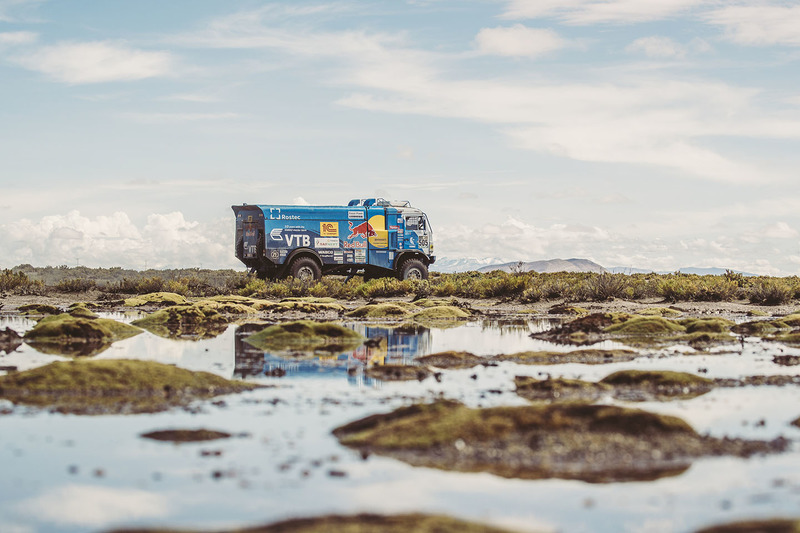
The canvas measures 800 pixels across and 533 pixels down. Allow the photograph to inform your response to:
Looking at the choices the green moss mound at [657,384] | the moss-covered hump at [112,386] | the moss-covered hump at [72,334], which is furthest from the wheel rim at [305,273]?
the green moss mound at [657,384]

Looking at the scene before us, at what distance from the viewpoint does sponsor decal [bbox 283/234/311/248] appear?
36.3 m

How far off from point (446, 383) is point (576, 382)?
1.72m

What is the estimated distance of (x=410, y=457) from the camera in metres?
7.60

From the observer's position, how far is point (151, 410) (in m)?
9.75

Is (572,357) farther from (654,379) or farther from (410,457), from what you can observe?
(410,457)

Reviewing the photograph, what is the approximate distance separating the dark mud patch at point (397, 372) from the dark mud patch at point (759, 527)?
6.91 m

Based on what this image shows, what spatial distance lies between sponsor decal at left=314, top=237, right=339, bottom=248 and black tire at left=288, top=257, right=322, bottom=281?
0.67 meters

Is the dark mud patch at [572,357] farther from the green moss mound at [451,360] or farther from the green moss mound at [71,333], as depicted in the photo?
the green moss mound at [71,333]

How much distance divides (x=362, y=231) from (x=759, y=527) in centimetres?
3180

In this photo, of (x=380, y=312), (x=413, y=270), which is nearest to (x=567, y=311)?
(x=380, y=312)

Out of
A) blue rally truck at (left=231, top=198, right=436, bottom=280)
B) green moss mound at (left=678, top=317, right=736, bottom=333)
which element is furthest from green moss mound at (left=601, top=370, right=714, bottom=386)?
blue rally truck at (left=231, top=198, right=436, bottom=280)

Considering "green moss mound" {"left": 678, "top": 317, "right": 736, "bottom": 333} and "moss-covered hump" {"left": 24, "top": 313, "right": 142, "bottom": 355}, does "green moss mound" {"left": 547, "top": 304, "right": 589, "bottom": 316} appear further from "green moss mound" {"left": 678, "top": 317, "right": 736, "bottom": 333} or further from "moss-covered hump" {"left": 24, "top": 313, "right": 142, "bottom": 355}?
"moss-covered hump" {"left": 24, "top": 313, "right": 142, "bottom": 355}

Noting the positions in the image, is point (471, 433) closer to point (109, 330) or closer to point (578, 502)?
point (578, 502)

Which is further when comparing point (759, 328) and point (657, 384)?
point (759, 328)
